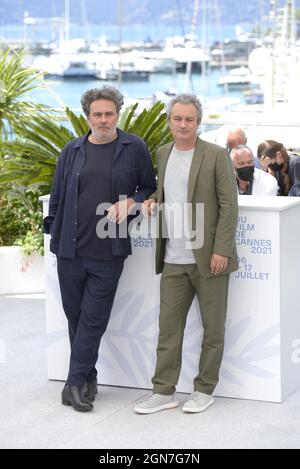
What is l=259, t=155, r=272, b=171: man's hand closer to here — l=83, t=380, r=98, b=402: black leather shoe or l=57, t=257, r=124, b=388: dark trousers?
l=57, t=257, r=124, b=388: dark trousers

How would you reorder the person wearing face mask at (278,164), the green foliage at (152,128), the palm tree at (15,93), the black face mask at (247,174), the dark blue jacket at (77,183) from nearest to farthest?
the dark blue jacket at (77,183)
the black face mask at (247,174)
the person wearing face mask at (278,164)
the green foliage at (152,128)
the palm tree at (15,93)

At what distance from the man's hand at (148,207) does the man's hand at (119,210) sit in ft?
0.28

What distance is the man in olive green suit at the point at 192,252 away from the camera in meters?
4.79

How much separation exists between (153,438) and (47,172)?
3.68m

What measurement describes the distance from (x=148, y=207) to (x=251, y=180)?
1.53 m

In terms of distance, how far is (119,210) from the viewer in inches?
191

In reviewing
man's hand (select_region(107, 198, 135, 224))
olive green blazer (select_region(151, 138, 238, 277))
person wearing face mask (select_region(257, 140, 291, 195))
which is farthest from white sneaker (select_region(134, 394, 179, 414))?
person wearing face mask (select_region(257, 140, 291, 195))

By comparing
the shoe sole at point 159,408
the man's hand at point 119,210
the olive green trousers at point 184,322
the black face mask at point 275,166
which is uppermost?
the black face mask at point 275,166

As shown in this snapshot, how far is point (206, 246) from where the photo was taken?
4844 millimetres

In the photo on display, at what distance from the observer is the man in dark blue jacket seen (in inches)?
192

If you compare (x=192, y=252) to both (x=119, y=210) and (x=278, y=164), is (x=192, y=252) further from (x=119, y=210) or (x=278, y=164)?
(x=278, y=164)

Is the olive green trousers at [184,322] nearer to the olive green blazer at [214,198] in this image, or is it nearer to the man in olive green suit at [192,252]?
the man in olive green suit at [192,252]

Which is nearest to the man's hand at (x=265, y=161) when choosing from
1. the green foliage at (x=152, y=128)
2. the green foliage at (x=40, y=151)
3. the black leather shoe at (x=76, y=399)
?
the green foliage at (x=152, y=128)

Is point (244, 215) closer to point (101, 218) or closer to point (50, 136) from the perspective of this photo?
point (101, 218)
